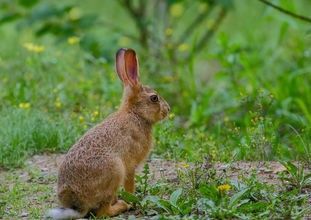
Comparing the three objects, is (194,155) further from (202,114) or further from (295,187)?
(202,114)

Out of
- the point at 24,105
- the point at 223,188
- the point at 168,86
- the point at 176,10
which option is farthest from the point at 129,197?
the point at 176,10

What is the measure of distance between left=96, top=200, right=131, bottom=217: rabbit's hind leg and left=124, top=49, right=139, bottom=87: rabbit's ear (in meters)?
0.83

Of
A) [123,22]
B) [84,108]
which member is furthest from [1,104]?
[123,22]

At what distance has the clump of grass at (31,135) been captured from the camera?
671 cm

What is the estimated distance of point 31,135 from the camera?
22.7 ft

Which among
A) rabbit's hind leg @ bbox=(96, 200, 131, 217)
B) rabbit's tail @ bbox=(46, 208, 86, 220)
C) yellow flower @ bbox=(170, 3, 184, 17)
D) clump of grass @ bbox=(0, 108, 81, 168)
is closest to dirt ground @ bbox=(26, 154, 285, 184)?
clump of grass @ bbox=(0, 108, 81, 168)

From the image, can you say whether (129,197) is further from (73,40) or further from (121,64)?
(73,40)

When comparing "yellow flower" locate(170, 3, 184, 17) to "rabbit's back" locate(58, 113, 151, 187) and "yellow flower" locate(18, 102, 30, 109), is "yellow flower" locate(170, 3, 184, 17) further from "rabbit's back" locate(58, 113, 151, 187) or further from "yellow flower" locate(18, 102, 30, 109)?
"rabbit's back" locate(58, 113, 151, 187)

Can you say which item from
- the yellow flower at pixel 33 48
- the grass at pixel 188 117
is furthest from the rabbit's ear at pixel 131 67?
the yellow flower at pixel 33 48

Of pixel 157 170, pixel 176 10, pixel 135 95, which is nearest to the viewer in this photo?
pixel 135 95

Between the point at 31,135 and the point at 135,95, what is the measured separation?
132cm

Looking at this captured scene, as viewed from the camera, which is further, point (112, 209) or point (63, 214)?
point (112, 209)

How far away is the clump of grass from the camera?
671 cm

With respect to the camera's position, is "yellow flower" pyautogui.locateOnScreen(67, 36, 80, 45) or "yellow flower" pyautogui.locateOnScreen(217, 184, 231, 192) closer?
"yellow flower" pyautogui.locateOnScreen(217, 184, 231, 192)
